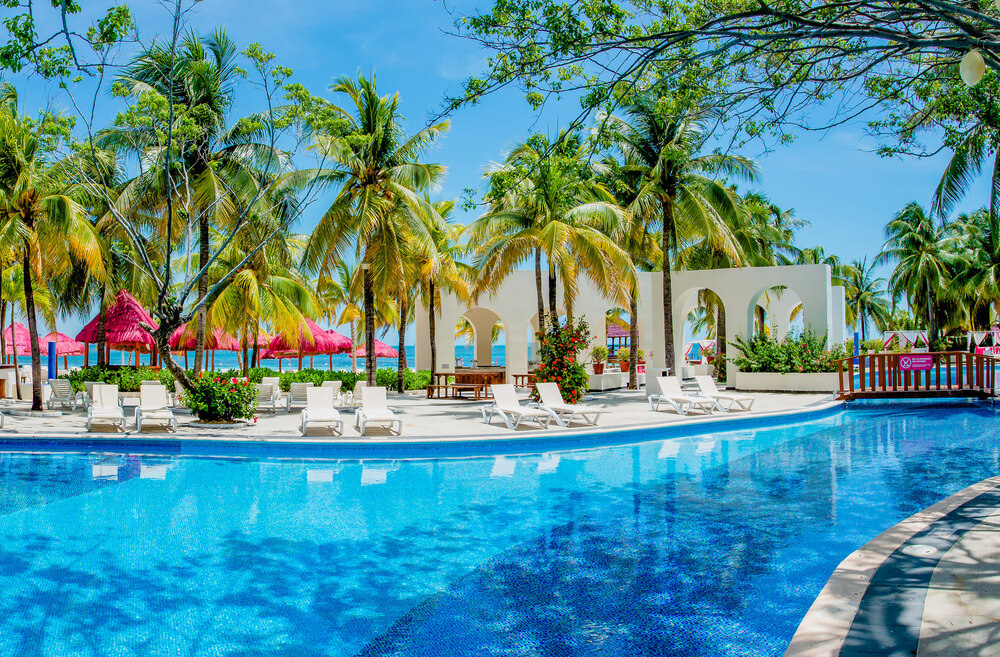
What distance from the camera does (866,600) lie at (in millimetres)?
3910

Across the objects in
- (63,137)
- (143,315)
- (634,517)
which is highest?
(63,137)

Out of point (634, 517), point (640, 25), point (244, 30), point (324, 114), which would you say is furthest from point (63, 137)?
point (634, 517)

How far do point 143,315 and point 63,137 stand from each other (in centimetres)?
707

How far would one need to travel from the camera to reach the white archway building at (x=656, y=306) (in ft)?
65.8

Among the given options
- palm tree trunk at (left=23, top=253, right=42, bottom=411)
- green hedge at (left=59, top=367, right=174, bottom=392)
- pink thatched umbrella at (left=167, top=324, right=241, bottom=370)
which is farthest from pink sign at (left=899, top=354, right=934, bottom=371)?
pink thatched umbrella at (left=167, top=324, right=241, bottom=370)

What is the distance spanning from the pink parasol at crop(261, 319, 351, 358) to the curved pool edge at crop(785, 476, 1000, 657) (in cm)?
1869

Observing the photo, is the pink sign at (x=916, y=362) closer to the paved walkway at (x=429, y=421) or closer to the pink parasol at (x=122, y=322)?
the paved walkway at (x=429, y=421)

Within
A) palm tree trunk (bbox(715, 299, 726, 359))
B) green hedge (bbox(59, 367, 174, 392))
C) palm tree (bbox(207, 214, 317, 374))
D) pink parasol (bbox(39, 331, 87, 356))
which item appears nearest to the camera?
green hedge (bbox(59, 367, 174, 392))

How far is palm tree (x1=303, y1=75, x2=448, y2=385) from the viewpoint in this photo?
52.7 ft

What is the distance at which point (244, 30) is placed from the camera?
11984 millimetres

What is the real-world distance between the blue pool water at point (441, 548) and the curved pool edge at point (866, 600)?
14.4 inches

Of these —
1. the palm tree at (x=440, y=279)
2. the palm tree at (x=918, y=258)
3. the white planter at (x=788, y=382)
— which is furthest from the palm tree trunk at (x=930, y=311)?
the palm tree at (x=440, y=279)

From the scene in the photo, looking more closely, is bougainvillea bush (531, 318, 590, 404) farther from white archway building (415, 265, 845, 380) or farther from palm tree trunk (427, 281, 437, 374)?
palm tree trunk (427, 281, 437, 374)

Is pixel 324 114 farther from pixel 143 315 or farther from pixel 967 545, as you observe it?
pixel 967 545
